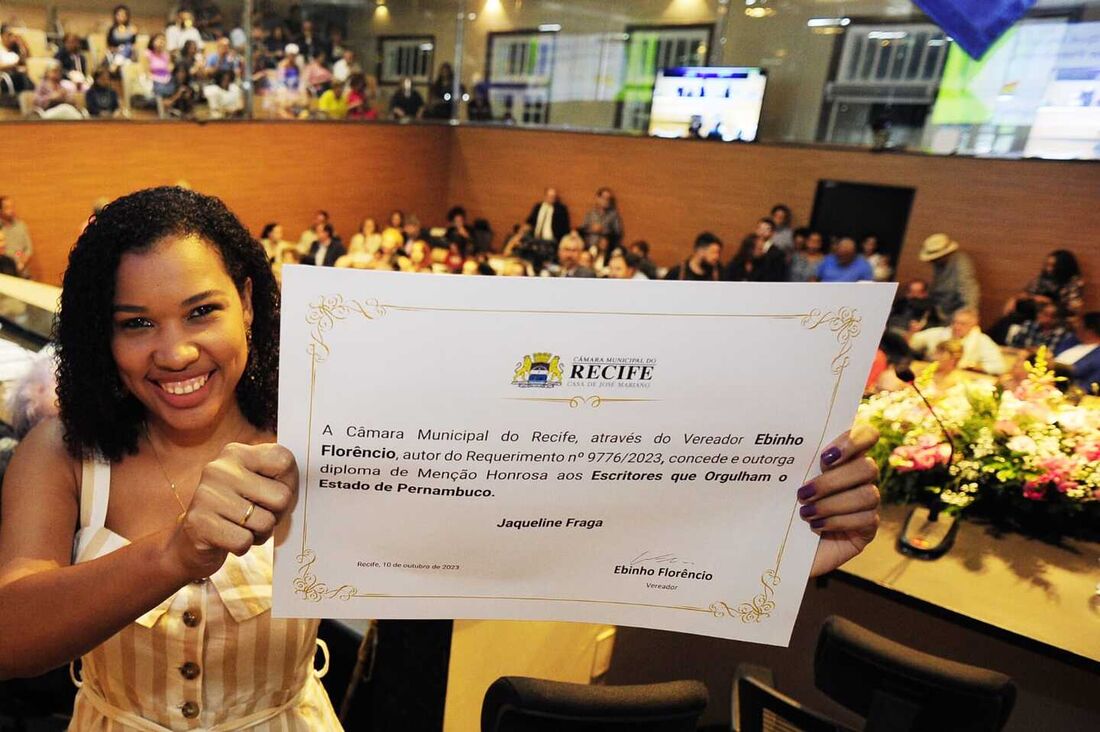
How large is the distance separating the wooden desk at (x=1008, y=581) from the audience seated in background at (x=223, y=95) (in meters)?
10.2

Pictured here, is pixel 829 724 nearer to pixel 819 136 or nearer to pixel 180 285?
pixel 180 285

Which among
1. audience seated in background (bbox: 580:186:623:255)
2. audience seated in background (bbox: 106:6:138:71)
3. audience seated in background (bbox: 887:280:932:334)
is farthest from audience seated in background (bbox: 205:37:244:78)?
audience seated in background (bbox: 887:280:932:334)

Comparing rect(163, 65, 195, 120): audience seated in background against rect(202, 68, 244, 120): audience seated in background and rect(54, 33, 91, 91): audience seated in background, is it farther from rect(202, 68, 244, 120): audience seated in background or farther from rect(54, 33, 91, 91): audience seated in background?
rect(54, 33, 91, 91): audience seated in background

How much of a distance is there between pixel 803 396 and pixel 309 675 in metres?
1.03

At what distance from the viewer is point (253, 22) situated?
10.0 metres

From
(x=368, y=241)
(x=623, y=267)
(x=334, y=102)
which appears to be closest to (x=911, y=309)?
(x=623, y=267)

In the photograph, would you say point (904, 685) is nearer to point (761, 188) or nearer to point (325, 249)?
point (325, 249)

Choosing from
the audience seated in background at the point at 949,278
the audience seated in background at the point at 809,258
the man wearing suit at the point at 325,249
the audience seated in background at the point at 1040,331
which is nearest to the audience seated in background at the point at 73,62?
the man wearing suit at the point at 325,249

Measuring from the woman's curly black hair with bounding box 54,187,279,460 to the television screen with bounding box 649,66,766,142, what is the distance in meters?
10.1

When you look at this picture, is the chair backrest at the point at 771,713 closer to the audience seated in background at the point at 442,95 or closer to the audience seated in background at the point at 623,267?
the audience seated in background at the point at 623,267

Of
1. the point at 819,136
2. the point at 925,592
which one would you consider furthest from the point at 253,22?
the point at 925,592

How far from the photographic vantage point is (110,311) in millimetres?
1021

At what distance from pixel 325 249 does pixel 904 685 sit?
348 inches

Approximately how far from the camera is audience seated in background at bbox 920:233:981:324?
8.40 m
